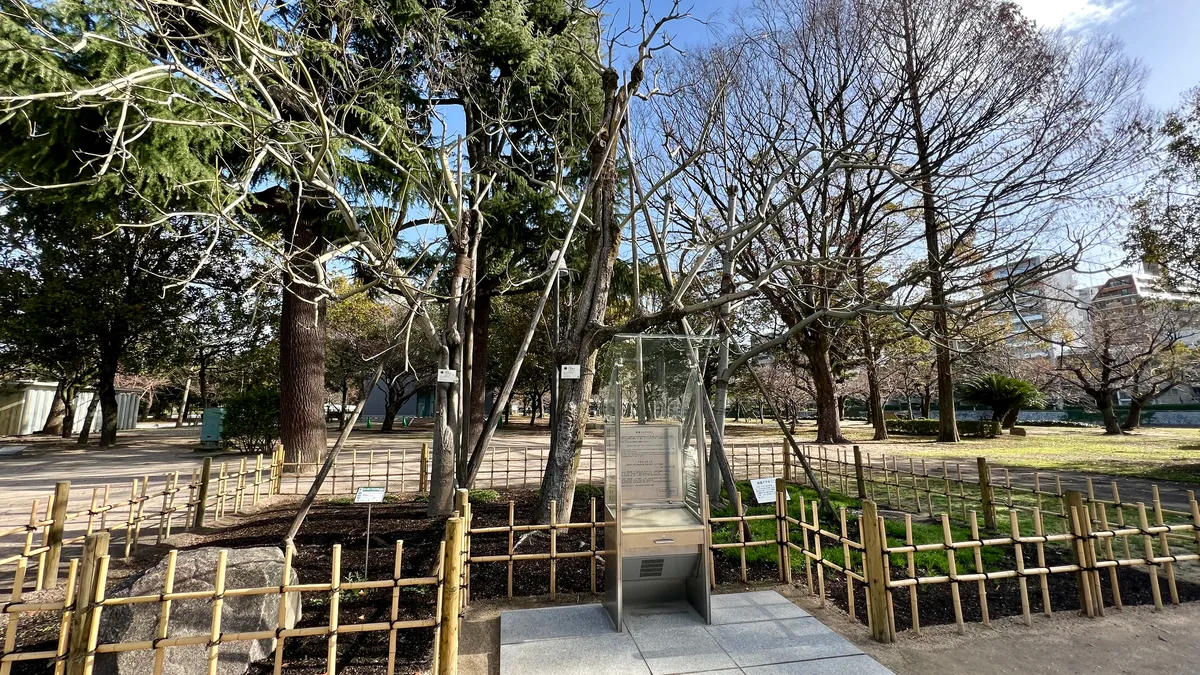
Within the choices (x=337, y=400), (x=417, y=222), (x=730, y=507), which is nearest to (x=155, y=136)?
(x=417, y=222)

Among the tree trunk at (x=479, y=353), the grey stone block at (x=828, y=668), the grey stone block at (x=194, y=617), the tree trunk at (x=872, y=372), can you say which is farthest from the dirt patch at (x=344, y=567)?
the tree trunk at (x=872, y=372)

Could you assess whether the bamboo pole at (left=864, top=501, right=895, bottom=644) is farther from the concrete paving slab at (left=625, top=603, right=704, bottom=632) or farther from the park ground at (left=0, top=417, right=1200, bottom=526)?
the park ground at (left=0, top=417, right=1200, bottom=526)

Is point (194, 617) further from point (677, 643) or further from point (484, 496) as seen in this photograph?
point (484, 496)

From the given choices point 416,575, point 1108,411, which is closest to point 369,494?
point 416,575

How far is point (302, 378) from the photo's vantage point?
10.8 metres

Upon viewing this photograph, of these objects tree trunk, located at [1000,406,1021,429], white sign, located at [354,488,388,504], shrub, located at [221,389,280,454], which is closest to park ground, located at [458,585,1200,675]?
white sign, located at [354,488,388,504]

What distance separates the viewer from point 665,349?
4.32m

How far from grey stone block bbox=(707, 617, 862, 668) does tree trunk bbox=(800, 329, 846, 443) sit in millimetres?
16008

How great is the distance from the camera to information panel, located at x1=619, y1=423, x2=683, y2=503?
12.9 feet

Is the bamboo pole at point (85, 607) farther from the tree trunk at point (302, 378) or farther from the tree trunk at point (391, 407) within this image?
the tree trunk at point (391, 407)

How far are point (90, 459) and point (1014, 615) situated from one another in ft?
65.2

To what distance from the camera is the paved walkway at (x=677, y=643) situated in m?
3.11

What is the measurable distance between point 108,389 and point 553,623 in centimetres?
2048

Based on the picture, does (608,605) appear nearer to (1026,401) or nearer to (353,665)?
(353,665)
